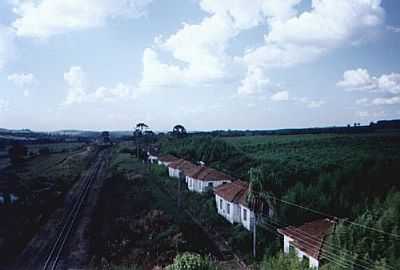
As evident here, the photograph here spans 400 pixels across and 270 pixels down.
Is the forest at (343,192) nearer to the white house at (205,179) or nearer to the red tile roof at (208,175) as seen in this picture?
the red tile roof at (208,175)

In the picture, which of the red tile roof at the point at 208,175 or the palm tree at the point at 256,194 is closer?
the palm tree at the point at 256,194

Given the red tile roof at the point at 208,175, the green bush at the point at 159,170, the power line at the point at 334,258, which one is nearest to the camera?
the power line at the point at 334,258

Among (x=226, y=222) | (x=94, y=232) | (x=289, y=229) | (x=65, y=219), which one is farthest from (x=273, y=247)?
(x=65, y=219)

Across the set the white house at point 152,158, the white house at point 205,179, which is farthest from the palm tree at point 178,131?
the white house at point 205,179

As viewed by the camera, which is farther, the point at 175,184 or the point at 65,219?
the point at 175,184

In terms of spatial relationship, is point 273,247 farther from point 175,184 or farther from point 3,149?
point 3,149

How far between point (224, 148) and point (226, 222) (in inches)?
1263

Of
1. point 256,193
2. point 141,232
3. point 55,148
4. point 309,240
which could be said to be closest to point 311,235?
point 309,240

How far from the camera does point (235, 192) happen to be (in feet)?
112

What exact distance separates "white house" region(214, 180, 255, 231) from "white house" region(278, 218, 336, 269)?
579cm

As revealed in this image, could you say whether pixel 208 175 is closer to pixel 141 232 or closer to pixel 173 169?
pixel 141 232

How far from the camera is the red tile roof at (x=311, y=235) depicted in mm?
20109

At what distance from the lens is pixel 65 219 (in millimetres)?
35531

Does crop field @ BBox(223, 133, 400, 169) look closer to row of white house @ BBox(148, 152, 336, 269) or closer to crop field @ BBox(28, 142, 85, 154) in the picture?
row of white house @ BBox(148, 152, 336, 269)
